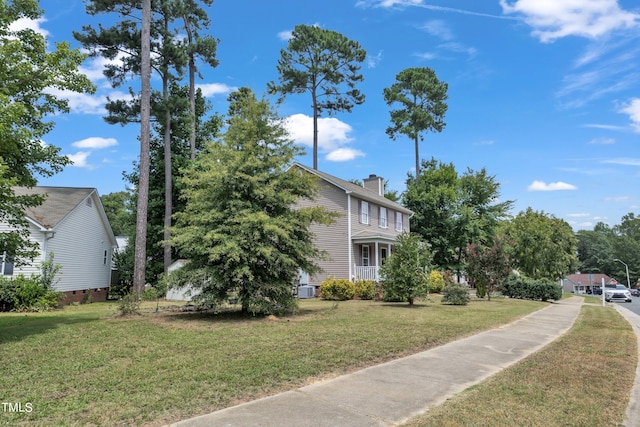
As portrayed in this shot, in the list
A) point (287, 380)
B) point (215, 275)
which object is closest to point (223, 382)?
point (287, 380)

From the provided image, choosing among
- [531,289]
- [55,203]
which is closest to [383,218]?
[531,289]

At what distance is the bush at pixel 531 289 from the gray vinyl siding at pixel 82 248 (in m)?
25.3

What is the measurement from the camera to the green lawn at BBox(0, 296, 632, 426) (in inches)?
175

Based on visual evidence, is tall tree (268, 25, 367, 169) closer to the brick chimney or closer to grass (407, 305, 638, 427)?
the brick chimney

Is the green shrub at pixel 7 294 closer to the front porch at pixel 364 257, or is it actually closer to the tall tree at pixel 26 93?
the tall tree at pixel 26 93

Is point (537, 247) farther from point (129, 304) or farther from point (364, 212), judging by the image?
point (129, 304)

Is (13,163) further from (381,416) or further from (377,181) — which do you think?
(377,181)

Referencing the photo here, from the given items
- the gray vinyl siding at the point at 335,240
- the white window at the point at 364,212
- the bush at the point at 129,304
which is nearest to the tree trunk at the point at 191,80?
the gray vinyl siding at the point at 335,240

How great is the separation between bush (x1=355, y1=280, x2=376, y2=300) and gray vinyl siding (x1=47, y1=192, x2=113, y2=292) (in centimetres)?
1458

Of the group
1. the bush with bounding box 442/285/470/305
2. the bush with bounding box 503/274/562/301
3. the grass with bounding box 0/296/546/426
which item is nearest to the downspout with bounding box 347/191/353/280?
the bush with bounding box 442/285/470/305

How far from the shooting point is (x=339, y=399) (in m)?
4.81

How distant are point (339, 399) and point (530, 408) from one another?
2.21m

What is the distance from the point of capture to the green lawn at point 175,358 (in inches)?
175

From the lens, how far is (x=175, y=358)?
6605 mm
